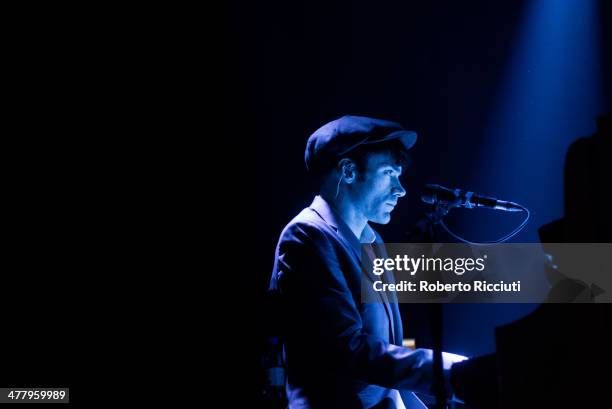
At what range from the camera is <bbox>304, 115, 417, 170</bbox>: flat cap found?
278cm

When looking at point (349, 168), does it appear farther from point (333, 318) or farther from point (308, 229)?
point (333, 318)

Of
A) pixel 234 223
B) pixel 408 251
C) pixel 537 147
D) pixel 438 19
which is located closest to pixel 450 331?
pixel 408 251

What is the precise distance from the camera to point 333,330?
2299 mm

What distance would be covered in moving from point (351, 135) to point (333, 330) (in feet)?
3.29

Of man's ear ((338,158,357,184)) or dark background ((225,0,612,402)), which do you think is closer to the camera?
man's ear ((338,158,357,184))

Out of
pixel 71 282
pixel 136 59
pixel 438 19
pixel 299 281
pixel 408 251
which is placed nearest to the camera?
pixel 299 281

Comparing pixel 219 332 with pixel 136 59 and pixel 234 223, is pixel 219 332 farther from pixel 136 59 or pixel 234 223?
pixel 136 59

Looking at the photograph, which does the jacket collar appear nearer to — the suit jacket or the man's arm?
the suit jacket

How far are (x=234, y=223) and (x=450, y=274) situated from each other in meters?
1.62

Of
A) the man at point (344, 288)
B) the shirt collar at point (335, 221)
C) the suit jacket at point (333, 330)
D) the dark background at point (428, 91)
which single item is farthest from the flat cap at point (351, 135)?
the dark background at point (428, 91)

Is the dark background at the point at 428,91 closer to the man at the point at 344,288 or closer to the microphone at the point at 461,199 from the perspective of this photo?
the man at the point at 344,288

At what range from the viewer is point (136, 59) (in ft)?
12.5

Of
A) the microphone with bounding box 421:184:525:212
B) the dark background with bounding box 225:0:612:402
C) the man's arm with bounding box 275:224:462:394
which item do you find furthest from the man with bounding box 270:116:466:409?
the dark background with bounding box 225:0:612:402

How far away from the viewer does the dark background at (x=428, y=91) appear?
392cm
